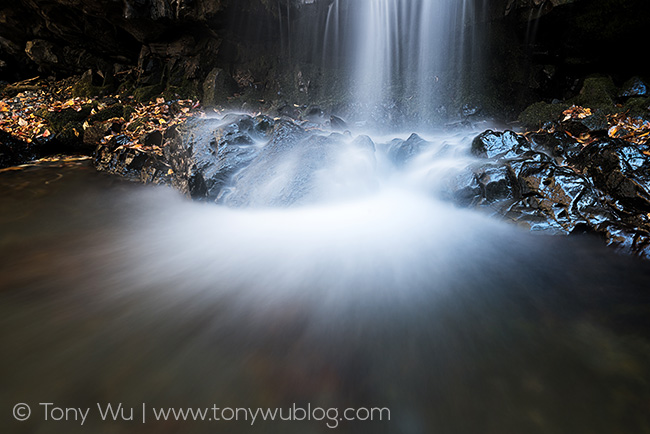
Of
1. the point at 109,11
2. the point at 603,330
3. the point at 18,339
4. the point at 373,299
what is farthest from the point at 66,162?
the point at 603,330

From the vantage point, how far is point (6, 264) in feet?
8.94

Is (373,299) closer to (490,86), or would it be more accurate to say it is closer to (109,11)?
(490,86)

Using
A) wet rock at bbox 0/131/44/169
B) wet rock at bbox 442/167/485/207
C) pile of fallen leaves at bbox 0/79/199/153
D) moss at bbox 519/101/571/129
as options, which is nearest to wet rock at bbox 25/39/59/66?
pile of fallen leaves at bbox 0/79/199/153

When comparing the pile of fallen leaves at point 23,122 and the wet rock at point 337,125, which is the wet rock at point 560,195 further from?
the pile of fallen leaves at point 23,122

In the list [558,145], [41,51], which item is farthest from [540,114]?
[41,51]

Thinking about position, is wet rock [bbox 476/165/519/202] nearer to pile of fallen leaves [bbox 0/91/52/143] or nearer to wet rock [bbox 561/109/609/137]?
wet rock [bbox 561/109/609/137]

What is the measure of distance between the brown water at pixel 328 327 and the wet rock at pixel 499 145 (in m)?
1.72

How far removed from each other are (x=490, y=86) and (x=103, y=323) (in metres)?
10.9

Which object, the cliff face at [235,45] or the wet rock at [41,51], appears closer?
the cliff face at [235,45]

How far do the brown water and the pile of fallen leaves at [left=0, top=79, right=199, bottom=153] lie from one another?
392cm

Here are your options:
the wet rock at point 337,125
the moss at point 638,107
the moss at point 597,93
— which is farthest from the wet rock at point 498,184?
the moss at point 597,93

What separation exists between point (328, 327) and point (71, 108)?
944 centimetres

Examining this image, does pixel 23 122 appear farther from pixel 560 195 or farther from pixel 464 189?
pixel 560 195

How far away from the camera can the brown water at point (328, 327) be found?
1.43 meters
